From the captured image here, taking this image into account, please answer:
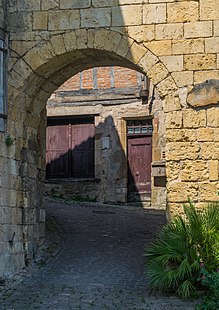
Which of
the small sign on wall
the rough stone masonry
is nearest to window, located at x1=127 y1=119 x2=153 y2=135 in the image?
the small sign on wall

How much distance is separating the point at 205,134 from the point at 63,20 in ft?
8.39

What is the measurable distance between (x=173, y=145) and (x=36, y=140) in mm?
2457

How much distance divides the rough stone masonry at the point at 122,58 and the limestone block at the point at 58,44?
0.01 meters

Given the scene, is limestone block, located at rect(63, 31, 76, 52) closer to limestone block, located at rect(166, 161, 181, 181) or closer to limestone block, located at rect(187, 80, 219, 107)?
limestone block, located at rect(187, 80, 219, 107)

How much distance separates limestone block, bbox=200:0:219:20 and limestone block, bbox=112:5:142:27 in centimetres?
85

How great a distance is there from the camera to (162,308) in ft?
21.1

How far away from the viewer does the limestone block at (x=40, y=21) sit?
824cm

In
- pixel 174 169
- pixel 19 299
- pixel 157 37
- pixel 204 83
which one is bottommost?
pixel 19 299

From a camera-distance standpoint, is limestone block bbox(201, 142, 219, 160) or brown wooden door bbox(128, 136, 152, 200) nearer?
limestone block bbox(201, 142, 219, 160)

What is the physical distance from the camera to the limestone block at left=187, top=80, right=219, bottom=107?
7684 millimetres

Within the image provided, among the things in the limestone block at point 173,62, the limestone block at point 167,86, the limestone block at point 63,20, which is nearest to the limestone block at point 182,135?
the limestone block at point 167,86

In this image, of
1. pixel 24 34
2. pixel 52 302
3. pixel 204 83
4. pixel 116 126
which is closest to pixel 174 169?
pixel 204 83

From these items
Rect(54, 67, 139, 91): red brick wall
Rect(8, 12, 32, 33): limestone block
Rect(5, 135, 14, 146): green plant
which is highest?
Rect(54, 67, 139, 91): red brick wall

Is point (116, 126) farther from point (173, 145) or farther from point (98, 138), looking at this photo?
point (173, 145)
